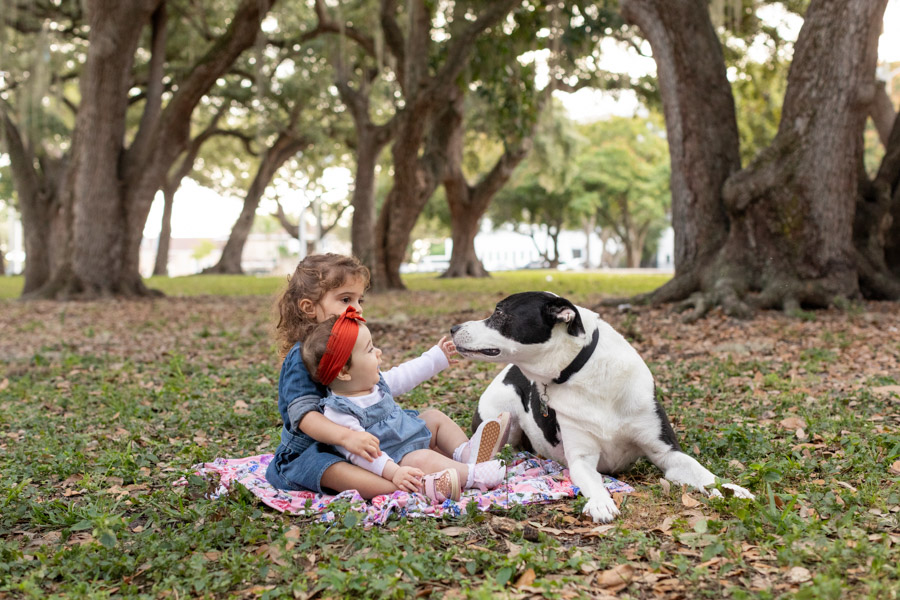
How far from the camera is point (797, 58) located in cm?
947

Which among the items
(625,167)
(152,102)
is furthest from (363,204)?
(625,167)

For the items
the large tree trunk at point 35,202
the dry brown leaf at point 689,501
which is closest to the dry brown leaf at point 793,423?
the dry brown leaf at point 689,501

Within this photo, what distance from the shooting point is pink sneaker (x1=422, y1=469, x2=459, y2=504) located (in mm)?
3457

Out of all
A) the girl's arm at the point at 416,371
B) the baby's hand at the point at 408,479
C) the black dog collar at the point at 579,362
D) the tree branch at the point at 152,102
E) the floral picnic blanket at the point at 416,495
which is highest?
the tree branch at the point at 152,102

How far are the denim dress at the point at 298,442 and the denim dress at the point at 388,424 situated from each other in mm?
95

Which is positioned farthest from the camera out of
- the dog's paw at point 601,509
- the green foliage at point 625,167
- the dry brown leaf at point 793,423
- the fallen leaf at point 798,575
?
the green foliage at point 625,167

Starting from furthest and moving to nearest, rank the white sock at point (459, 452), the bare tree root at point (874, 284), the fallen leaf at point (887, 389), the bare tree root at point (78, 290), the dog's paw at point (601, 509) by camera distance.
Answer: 1. the bare tree root at point (78, 290)
2. the bare tree root at point (874, 284)
3. the fallen leaf at point (887, 389)
4. the white sock at point (459, 452)
5. the dog's paw at point (601, 509)

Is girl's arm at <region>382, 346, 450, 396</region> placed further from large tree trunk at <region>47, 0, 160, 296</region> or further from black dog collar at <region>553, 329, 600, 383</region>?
large tree trunk at <region>47, 0, 160, 296</region>

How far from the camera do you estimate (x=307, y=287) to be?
12.6 ft

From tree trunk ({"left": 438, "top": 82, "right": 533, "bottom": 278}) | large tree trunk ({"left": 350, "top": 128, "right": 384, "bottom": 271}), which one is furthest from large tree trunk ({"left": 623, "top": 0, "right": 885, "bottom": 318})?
tree trunk ({"left": 438, "top": 82, "right": 533, "bottom": 278})

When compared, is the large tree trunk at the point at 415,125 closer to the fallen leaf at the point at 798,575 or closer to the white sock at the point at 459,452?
the white sock at the point at 459,452

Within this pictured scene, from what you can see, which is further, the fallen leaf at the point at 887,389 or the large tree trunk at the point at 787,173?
the large tree trunk at the point at 787,173

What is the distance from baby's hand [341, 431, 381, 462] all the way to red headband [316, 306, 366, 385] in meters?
0.30

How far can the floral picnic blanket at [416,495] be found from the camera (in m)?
3.40
